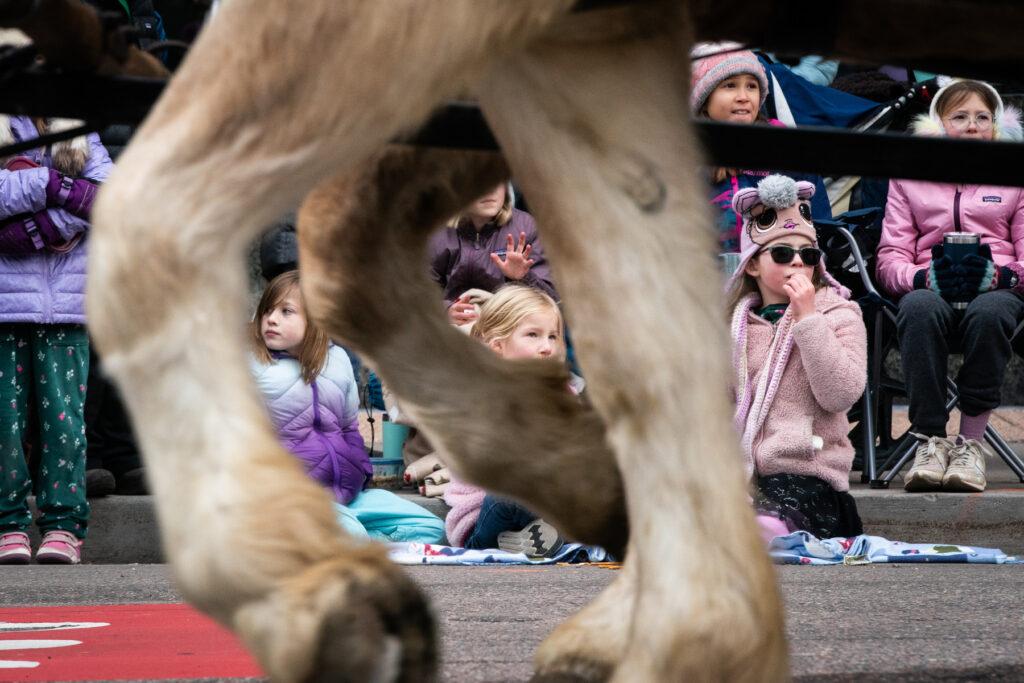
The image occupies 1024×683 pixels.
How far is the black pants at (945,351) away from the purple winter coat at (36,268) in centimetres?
318

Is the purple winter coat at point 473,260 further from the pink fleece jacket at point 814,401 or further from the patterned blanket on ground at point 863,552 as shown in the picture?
the patterned blanket on ground at point 863,552

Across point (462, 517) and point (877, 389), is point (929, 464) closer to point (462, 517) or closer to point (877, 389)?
point (877, 389)

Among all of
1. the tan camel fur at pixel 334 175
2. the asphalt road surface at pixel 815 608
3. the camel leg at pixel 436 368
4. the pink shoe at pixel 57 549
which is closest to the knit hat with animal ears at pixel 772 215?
the asphalt road surface at pixel 815 608

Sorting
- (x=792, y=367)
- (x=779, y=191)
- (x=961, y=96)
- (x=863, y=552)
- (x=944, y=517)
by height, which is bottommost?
(x=944, y=517)

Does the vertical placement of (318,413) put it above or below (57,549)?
above

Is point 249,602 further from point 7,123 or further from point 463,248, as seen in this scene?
point 463,248

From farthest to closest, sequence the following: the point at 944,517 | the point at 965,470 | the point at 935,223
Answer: the point at 935,223 < the point at 965,470 < the point at 944,517

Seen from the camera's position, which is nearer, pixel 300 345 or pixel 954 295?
pixel 300 345

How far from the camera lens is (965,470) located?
5457 millimetres

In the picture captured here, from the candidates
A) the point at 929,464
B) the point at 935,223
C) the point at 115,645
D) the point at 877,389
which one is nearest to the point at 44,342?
the point at 115,645

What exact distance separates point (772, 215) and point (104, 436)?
8.78ft

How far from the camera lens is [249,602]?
3.98 ft

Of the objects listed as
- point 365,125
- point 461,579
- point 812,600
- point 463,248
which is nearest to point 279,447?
point 365,125

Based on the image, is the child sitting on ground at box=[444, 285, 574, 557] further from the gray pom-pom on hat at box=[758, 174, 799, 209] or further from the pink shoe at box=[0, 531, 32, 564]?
the pink shoe at box=[0, 531, 32, 564]
